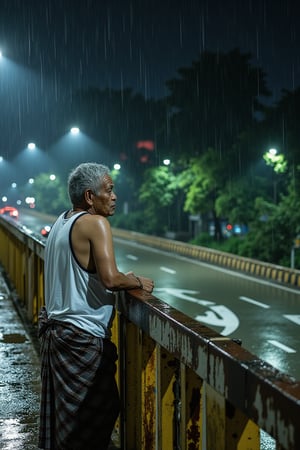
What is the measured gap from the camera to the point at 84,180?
3.97 m

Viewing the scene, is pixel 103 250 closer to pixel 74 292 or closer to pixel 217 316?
pixel 74 292

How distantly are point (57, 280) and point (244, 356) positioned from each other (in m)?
1.41

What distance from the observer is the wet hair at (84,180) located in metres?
3.96

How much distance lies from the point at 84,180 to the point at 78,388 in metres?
1.01

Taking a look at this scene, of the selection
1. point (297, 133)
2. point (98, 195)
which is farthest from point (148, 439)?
point (297, 133)

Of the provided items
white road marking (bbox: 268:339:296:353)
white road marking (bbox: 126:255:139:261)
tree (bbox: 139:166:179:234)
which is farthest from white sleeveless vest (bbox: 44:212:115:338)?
tree (bbox: 139:166:179:234)

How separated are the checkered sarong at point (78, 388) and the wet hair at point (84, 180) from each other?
643mm

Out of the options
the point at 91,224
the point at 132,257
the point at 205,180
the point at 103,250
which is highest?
the point at 205,180

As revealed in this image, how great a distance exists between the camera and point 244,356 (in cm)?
274

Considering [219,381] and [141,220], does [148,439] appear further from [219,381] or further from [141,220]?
[141,220]

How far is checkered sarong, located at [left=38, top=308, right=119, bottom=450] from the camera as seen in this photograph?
3795 millimetres

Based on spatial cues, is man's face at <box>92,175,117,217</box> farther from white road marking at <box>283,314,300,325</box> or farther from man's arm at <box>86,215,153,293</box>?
white road marking at <box>283,314,300,325</box>

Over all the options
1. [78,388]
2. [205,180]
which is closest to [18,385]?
[78,388]

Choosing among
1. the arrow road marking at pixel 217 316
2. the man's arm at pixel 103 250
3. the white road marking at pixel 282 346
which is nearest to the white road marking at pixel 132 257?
the arrow road marking at pixel 217 316
